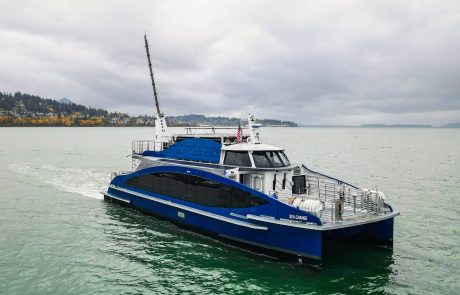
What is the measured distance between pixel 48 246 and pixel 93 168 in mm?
26696

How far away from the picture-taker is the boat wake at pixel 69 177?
94.5ft

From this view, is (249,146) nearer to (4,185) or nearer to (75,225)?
(75,225)

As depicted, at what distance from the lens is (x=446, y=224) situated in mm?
20453

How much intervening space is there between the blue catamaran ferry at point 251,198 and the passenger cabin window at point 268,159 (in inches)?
1.7

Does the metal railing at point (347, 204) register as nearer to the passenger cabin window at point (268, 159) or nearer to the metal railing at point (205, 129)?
the passenger cabin window at point (268, 159)

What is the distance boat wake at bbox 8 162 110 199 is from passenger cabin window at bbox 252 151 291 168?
45.0 ft

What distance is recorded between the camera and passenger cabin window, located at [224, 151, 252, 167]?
1691 centimetres

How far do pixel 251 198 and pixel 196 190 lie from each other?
133 inches

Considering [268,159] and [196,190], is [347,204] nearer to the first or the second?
[268,159]

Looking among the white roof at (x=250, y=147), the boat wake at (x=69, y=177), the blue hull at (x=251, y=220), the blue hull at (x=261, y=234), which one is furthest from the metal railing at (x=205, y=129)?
the boat wake at (x=69, y=177)

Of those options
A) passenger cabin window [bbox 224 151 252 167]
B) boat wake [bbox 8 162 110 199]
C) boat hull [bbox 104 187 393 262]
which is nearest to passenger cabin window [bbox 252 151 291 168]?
passenger cabin window [bbox 224 151 252 167]

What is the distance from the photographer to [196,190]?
17.5 m

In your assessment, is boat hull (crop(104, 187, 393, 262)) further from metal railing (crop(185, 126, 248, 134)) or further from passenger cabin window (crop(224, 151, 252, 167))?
metal railing (crop(185, 126, 248, 134))

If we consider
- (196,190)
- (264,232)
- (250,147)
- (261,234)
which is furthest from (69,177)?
(264,232)
